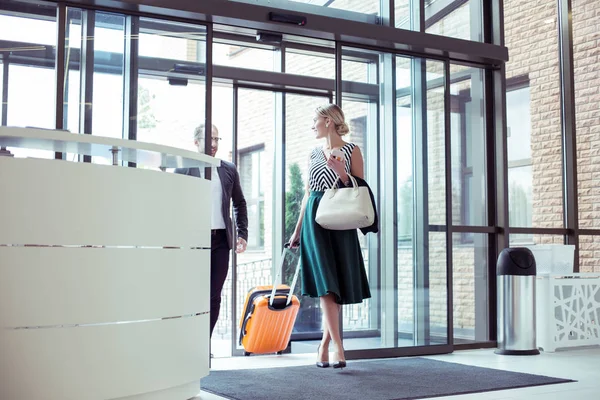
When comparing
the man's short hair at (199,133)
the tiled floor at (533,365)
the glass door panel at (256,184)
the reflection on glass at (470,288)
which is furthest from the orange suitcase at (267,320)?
the glass door panel at (256,184)

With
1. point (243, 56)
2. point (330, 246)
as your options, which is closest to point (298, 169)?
point (243, 56)

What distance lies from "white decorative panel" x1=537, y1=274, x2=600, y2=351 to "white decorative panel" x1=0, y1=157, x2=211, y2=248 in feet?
11.3

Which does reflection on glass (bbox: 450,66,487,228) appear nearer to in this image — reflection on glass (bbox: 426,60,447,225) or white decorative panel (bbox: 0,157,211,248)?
reflection on glass (bbox: 426,60,447,225)

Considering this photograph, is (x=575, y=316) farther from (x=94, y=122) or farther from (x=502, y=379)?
(x=94, y=122)

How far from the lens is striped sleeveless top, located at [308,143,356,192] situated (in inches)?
178

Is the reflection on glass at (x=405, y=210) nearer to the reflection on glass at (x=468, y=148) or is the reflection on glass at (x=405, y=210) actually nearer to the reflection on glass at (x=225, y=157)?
the reflection on glass at (x=468, y=148)

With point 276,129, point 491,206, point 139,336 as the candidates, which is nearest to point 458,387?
point 139,336

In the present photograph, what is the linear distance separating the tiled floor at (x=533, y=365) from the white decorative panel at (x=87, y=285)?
68 cm

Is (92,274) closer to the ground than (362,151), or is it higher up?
closer to the ground

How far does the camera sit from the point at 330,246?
178 inches

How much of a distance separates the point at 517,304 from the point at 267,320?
6.08ft

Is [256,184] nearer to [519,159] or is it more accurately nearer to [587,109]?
[519,159]

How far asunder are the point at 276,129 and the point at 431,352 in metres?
2.36

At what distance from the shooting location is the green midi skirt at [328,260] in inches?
175
